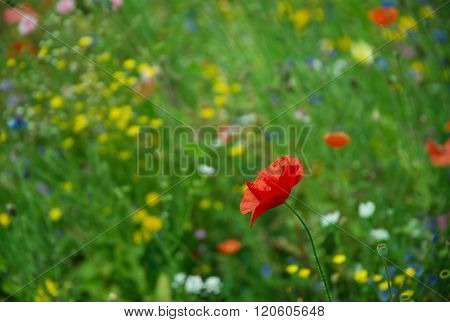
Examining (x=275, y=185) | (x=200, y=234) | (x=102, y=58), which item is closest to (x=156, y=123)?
(x=102, y=58)

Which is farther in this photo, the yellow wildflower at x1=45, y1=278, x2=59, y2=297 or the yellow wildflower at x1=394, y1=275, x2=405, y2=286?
the yellow wildflower at x1=45, y1=278, x2=59, y2=297

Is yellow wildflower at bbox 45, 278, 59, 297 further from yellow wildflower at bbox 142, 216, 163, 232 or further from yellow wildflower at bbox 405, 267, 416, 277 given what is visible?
yellow wildflower at bbox 405, 267, 416, 277

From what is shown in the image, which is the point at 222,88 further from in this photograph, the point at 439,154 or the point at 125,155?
the point at 439,154

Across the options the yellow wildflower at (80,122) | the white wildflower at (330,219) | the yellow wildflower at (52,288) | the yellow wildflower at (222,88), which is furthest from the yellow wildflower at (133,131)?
the white wildflower at (330,219)

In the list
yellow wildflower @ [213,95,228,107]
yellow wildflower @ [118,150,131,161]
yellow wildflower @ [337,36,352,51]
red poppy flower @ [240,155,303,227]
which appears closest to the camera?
red poppy flower @ [240,155,303,227]

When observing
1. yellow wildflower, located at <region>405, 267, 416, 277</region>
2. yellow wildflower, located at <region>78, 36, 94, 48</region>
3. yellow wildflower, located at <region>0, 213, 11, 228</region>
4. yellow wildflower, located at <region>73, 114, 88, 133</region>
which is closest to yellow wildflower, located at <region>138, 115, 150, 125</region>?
yellow wildflower, located at <region>73, 114, 88, 133</region>

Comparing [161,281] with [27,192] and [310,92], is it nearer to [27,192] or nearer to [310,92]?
[27,192]

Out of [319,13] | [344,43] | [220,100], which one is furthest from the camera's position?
[319,13]

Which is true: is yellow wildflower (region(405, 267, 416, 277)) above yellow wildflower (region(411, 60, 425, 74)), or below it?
below

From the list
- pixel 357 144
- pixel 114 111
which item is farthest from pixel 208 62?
pixel 357 144
